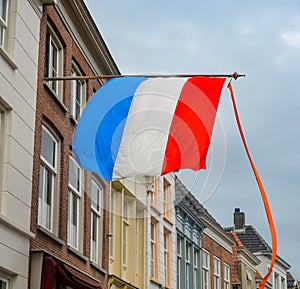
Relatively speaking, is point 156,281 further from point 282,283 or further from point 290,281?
point 290,281

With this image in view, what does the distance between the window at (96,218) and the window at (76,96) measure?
6.81 ft

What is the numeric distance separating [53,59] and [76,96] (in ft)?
7.76

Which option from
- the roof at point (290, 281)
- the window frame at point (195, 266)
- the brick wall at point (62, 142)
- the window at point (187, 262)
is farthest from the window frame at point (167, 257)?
the roof at point (290, 281)

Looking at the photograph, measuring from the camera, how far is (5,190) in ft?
51.1

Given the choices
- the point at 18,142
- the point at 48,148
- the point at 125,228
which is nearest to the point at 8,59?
the point at 18,142

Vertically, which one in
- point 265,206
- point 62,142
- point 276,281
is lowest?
point 265,206

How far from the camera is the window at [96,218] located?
22922 millimetres

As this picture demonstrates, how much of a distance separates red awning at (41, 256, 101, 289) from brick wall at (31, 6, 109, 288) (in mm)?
407

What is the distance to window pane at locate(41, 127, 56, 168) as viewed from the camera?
18.8m

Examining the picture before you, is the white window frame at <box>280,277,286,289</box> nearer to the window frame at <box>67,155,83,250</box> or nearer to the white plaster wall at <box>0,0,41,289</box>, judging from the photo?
the window frame at <box>67,155,83,250</box>

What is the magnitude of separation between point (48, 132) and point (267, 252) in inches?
1503

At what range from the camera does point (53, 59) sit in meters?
20.4

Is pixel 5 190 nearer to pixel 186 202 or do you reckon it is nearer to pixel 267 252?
pixel 186 202

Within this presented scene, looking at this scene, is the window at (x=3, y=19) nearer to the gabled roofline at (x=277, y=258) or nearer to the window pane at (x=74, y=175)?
the window pane at (x=74, y=175)
